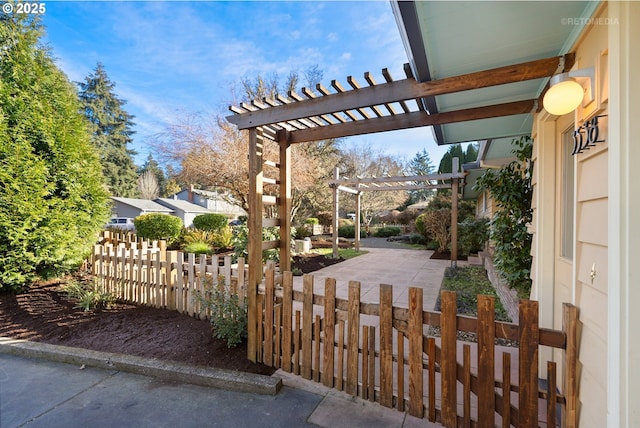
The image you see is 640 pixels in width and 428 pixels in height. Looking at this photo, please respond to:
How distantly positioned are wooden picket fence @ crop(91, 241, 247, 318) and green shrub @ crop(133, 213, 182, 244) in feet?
17.1

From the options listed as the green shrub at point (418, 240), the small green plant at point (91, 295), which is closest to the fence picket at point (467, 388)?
the small green plant at point (91, 295)

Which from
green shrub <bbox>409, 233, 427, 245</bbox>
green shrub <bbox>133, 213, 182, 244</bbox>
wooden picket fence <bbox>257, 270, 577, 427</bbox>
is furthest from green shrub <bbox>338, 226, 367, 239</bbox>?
wooden picket fence <bbox>257, 270, 577, 427</bbox>

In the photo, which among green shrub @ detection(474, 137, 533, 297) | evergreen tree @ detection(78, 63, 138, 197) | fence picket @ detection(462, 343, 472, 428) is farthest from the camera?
evergreen tree @ detection(78, 63, 138, 197)

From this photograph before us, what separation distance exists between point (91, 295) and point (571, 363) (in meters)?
4.96

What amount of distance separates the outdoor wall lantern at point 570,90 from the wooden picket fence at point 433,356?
1093 millimetres

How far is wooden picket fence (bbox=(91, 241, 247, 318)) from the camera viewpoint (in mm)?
3457

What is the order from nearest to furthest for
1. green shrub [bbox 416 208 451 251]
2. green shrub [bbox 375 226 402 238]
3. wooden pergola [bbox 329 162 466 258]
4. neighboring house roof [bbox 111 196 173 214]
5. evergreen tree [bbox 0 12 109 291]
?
evergreen tree [bbox 0 12 109 291], wooden pergola [bbox 329 162 466 258], green shrub [bbox 416 208 451 251], green shrub [bbox 375 226 402 238], neighboring house roof [bbox 111 196 173 214]

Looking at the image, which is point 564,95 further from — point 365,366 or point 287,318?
point 287,318

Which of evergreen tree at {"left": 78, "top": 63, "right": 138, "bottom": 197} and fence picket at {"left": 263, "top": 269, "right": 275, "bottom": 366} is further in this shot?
evergreen tree at {"left": 78, "top": 63, "right": 138, "bottom": 197}

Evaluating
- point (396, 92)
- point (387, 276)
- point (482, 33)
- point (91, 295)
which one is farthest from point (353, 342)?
point (387, 276)

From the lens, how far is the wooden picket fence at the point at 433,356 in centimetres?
151

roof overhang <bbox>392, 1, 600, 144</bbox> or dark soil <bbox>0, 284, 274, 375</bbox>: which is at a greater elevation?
roof overhang <bbox>392, 1, 600, 144</bbox>

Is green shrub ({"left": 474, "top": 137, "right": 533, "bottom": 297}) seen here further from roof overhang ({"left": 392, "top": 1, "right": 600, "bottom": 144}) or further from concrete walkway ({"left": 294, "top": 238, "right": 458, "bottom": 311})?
roof overhang ({"left": 392, "top": 1, "right": 600, "bottom": 144})

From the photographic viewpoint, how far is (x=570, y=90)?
1538 millimetres
